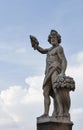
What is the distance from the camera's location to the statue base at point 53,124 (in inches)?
559

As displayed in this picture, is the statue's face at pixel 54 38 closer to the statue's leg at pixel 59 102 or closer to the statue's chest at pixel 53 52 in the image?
the statue's chest at pixel 53 52

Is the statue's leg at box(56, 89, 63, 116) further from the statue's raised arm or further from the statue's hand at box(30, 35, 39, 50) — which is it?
the statue's hand at box(30, 35, 39, 50)

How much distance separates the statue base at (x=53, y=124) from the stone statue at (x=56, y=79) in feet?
0.64

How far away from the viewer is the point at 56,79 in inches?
574

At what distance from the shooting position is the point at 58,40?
15.5 metres

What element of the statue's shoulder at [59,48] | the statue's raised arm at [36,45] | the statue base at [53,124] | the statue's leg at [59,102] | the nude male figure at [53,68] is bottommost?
the statue base at [53,124]

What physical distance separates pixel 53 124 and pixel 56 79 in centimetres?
160

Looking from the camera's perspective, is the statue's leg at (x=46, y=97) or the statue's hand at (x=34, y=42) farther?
the statue's hand at (x=34, y=42)

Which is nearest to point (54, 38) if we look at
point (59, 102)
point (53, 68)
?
point (53, 68)

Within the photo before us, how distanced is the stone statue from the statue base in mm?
194

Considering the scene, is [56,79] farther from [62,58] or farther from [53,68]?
[62,58]

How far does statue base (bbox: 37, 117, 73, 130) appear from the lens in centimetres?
1419

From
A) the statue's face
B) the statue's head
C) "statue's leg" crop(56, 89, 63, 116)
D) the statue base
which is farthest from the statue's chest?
the statue base

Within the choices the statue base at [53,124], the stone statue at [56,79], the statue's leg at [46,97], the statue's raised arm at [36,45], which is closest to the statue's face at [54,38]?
the stone statue at [56,79]
